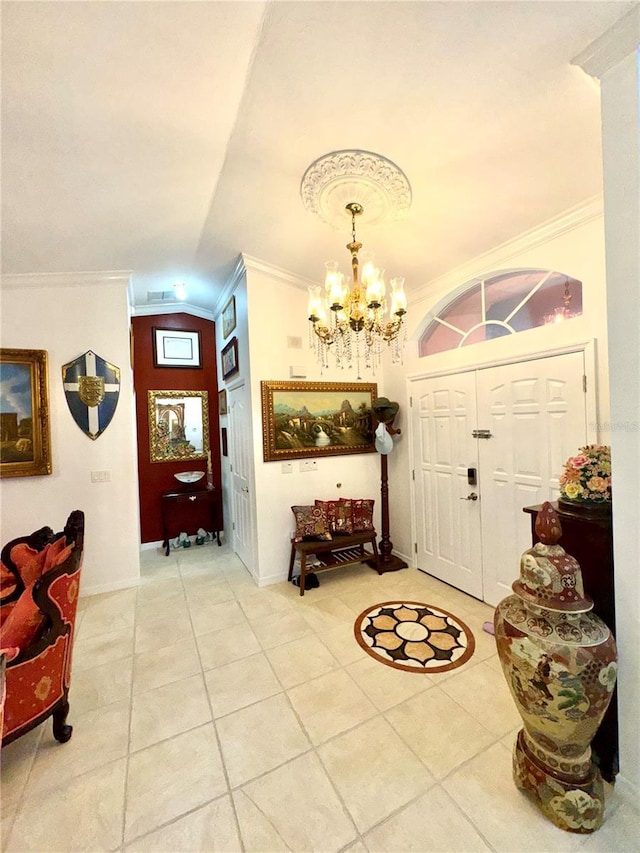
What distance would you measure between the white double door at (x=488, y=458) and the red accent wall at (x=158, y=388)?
2.88 meters

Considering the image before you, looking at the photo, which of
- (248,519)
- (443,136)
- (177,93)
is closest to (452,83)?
(443,136)

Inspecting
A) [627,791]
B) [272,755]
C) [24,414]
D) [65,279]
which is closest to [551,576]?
[627,791]

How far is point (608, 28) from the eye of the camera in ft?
4.01

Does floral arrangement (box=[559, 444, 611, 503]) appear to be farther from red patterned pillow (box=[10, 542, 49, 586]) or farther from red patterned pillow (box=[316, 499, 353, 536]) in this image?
red patterned pillow (box=[10, 542, 49, 586])

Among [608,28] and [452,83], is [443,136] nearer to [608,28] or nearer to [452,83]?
[452,83]

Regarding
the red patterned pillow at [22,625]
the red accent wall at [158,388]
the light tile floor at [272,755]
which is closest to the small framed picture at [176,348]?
the red accent wall at [158,388]

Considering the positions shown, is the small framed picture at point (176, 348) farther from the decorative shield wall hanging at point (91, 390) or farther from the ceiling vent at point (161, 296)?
the decorative shield wall hanging at point (91, 390)

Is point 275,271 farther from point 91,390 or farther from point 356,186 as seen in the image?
point 91,390

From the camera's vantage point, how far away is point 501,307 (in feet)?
8.80

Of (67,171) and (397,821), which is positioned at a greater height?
(67,171)

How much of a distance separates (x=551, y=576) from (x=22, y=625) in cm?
232

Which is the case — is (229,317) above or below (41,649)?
above

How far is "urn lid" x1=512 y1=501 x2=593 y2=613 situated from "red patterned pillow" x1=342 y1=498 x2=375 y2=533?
6.80 feet

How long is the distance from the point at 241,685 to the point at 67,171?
3187 mm
